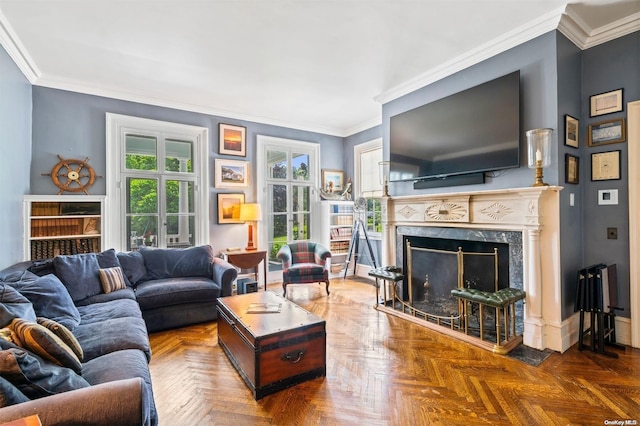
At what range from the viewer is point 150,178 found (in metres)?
4.33

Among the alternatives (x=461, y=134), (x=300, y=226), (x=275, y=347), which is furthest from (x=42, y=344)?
(x=300, y=226)

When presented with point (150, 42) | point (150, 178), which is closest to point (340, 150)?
point (150, 178)

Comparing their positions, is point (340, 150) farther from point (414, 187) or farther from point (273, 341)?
point (273, 341)

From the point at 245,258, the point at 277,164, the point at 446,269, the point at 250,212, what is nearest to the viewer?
the point at 446,269

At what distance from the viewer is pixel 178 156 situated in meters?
4.55

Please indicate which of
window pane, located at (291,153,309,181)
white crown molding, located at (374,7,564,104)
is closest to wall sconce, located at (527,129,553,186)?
white crown molding, located at (374,7,564,104)

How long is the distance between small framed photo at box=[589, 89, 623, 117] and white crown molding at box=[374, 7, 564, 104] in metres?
0.81

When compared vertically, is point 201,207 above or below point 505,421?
above

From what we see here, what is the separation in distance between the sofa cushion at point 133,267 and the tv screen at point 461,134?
3.30m

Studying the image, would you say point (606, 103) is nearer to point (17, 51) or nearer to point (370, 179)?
point (370, 179)

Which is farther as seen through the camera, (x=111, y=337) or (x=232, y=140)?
(x=232, y=140)

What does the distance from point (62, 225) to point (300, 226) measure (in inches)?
132

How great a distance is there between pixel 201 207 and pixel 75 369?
10.9 ft

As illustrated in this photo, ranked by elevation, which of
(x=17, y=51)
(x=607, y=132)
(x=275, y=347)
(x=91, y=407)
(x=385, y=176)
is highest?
(x=17, y=51)
